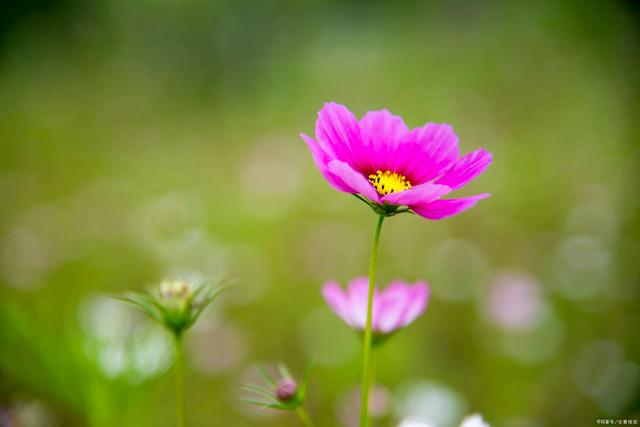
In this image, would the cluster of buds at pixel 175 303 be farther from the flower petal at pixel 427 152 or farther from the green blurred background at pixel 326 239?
the flower petal at pixel 427 152

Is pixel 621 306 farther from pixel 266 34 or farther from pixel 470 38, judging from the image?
pixel 266 34

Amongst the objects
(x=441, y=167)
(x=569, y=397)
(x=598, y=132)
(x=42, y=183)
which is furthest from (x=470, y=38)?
(x=441, y=167)

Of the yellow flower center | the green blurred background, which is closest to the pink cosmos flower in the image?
the yellow flower center

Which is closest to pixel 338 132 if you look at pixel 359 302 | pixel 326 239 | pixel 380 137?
pixel 380 137

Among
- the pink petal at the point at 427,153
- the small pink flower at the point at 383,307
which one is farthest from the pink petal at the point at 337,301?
the pink petal at the point at 427,153

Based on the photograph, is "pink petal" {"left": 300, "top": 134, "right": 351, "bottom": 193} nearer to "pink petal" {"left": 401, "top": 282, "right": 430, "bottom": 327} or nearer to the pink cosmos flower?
the pink cosmos flower

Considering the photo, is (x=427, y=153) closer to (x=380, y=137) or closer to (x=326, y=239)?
(x=380, y=137)

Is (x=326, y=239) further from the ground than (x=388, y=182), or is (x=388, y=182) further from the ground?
(x=326, y=239)
